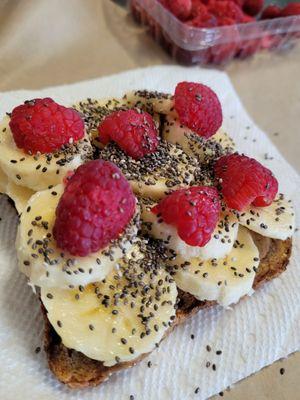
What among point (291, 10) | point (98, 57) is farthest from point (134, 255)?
point (291, 10)

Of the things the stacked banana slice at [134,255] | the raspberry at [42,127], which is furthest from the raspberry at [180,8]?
the raspberry at [42,127]

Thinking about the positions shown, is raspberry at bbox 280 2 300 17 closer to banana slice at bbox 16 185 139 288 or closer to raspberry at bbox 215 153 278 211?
raspberry at bbox 215 153 278 211

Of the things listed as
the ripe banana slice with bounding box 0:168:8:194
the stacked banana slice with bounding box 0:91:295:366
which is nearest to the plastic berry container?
the stacked banana slice with bounding box 0:91:295:366

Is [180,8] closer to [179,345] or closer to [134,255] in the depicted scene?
[134,255]

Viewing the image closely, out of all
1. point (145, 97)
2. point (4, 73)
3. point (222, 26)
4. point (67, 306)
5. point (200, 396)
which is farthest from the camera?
point (222, 26)

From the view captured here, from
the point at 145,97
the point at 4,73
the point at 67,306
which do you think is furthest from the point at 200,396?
the point at 4,73

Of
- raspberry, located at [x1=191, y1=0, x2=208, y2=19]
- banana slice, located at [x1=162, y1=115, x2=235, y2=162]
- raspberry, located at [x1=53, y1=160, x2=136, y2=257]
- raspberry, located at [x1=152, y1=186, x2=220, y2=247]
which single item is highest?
raspberry, located at [x1=53, y1=160, x2=136, y2=257]

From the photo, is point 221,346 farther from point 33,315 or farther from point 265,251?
point 33,315
